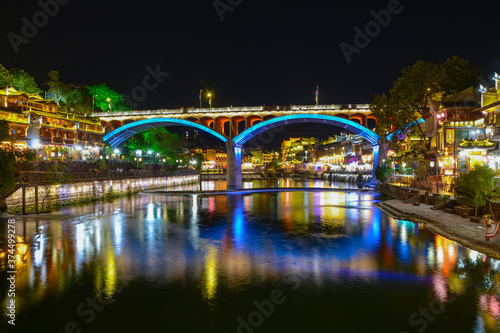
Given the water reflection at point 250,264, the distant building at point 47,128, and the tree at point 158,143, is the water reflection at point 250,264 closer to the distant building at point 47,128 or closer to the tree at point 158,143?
the distant building at point 47,128

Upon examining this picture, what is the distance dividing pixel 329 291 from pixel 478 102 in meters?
33.1

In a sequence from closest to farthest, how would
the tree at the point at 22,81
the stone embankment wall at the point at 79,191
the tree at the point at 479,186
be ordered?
the tree at the point at 479,186, the stone embankment wall at the point at 79,191, the tree at the point at 22,81

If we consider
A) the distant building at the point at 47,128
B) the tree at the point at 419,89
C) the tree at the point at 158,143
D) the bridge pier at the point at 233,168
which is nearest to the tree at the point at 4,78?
the distant building at the point at 47,128

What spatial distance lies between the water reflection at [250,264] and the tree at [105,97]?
62435 mm

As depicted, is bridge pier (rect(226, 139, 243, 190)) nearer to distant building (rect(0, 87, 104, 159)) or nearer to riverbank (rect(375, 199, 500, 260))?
distant building (rect(0, 87, 104, 159))

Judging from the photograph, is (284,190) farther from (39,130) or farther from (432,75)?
(39,130)

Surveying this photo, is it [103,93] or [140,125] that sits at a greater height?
[103,93]

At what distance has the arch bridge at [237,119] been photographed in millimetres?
61312

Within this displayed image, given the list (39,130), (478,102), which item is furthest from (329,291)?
(39,130)

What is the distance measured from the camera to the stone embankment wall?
27169 millimetres

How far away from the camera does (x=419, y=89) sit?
120 feet

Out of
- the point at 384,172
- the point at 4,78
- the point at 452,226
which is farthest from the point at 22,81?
the point at 452,226

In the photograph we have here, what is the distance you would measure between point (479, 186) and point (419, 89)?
2414 cm

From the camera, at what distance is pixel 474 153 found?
2792 centimetres
